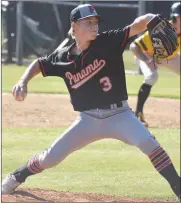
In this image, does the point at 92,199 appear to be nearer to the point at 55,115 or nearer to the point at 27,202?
the point at 27,202

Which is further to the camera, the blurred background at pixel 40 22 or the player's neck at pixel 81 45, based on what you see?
the blurred background at pixel 40 22

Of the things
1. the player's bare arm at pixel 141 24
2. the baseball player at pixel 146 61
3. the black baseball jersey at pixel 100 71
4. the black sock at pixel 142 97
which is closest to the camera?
the player's bare arm at pixel 141 24

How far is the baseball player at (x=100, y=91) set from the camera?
17.4 ft

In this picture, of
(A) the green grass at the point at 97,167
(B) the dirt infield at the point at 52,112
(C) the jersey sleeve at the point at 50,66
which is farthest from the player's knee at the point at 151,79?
(C) the jersey sleeve at the point at 50,66

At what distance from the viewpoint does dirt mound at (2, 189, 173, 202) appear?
5.59 m

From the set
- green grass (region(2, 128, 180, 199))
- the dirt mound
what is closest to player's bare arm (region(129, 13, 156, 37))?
the dirt mound

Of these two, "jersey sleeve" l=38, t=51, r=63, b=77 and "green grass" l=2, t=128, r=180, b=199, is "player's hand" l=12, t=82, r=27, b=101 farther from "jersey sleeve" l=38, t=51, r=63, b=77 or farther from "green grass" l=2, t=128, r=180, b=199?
"green grass" l=2, t=128, r=180, b=199

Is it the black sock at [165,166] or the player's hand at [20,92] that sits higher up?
the player's hand at [20,92]

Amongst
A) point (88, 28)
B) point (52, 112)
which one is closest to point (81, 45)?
point (88, 28)

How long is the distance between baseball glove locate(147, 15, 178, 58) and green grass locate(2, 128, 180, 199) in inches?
55.0

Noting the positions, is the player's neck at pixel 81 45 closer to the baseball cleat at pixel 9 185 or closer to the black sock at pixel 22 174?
the black sock at pixel 22 174

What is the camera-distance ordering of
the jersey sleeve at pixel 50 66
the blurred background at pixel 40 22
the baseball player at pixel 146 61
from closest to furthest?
the jersey sleeve at pixel 50 66 → the baseball player at pixel 146 61 → the blurred background at pixel 40 22

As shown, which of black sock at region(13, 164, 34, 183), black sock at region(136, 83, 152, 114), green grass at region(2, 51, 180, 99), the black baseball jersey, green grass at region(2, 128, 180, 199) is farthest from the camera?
green grass at region(2, 51, 180, 99)

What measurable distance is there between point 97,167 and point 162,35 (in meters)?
2.30
